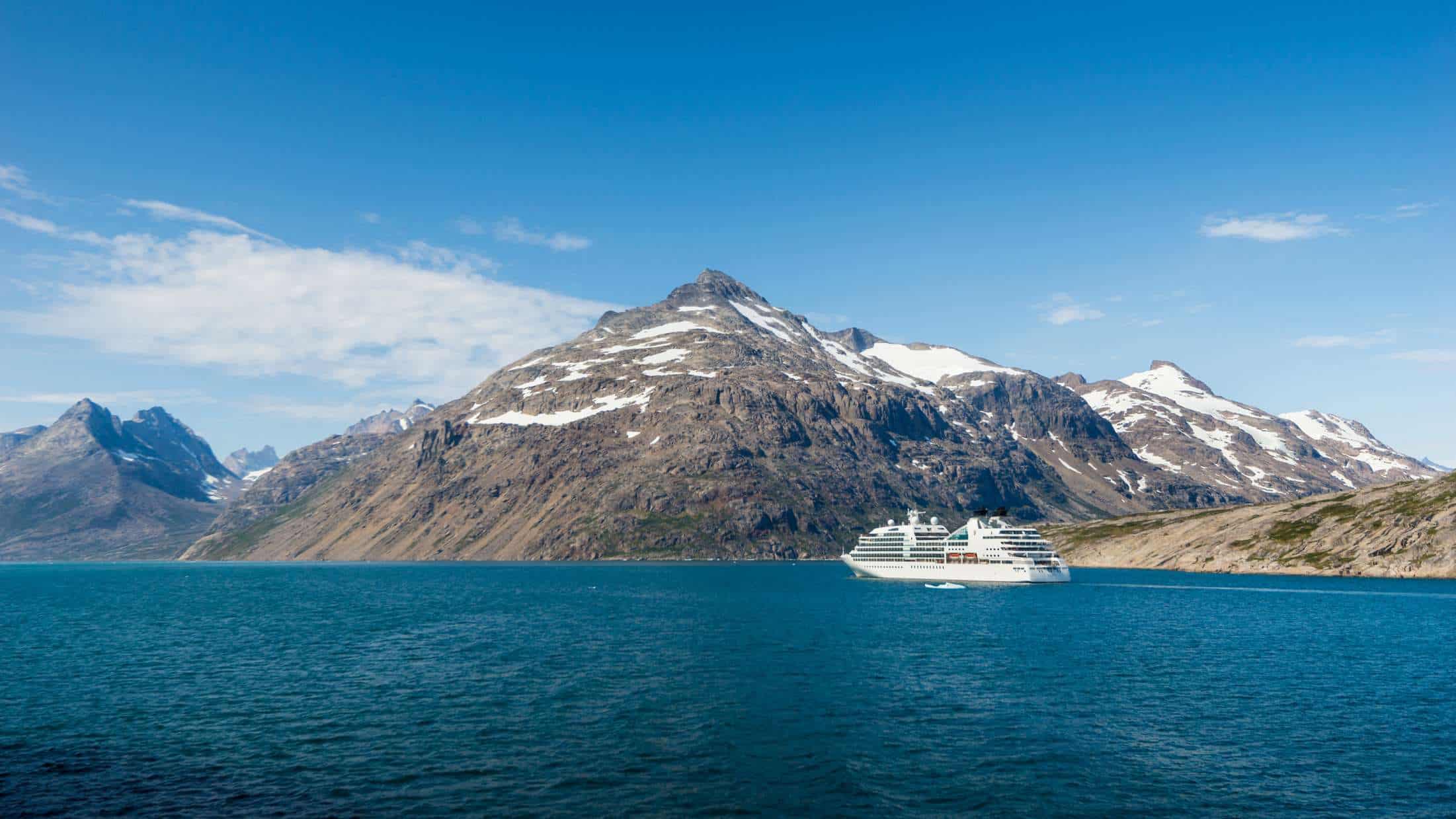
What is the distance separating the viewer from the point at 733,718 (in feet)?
207

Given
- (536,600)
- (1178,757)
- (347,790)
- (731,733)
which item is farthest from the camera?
(536,600)

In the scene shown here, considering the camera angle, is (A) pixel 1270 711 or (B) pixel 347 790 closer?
(B) pixel 347 790

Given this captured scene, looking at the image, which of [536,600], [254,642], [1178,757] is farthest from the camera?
[536,600]

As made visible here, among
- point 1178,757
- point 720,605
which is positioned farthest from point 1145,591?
point 1178,757

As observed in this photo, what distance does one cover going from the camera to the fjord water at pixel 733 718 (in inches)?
1807

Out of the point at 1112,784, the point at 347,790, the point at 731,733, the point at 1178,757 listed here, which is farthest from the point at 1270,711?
the point at 347,790

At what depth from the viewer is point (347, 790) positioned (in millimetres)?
46156

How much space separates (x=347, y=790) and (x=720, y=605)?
118505 millimetres

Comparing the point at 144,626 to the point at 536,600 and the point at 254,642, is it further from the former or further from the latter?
the point at 536,600

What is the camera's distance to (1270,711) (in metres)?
66.2

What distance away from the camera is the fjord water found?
45.9 metres

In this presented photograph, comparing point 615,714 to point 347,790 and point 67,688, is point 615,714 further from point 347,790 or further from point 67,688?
point 67,688

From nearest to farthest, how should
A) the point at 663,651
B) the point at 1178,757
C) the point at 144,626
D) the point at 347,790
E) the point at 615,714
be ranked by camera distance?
the point at 347,790 < the point at 1178,757 < the point at 615,714 < the point at 663,651 < the point at 144,626

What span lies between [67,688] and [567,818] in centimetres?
6107
